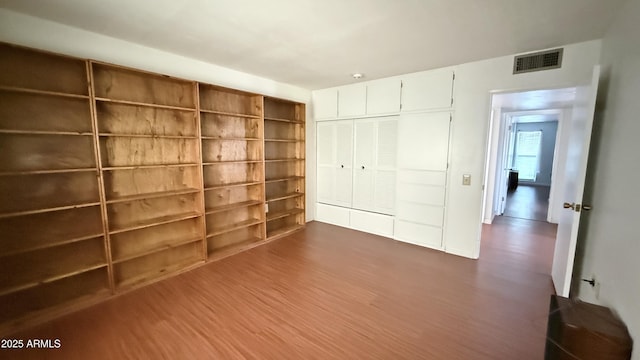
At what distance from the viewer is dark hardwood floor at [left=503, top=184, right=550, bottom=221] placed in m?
5.53

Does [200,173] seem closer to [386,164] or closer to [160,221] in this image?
[160,221]

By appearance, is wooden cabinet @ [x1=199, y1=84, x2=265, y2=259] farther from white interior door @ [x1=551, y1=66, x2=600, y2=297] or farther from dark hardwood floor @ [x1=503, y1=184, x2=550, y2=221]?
dark hardwood floor @ [x1=503, y1=184, x2=550, y2=221]

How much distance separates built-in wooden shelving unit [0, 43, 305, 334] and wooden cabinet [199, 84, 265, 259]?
15 mm

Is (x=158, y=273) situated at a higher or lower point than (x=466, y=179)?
lower

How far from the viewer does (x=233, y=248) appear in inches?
140

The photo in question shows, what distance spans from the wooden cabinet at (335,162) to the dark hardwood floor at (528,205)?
3.86m

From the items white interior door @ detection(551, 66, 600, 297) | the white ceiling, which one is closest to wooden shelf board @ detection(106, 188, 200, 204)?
the white ceiling

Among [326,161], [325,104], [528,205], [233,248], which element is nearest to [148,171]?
[233,248]

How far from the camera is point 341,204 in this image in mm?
4684

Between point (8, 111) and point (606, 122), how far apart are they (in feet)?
15.6

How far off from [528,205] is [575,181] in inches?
213

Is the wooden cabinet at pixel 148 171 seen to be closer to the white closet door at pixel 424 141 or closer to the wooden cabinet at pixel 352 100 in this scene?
the wooden cabinet at pixel 352 100

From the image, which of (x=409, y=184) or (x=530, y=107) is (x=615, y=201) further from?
(x=530, y=107)

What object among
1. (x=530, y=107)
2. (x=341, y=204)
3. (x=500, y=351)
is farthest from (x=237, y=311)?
(x=530, y=107)
